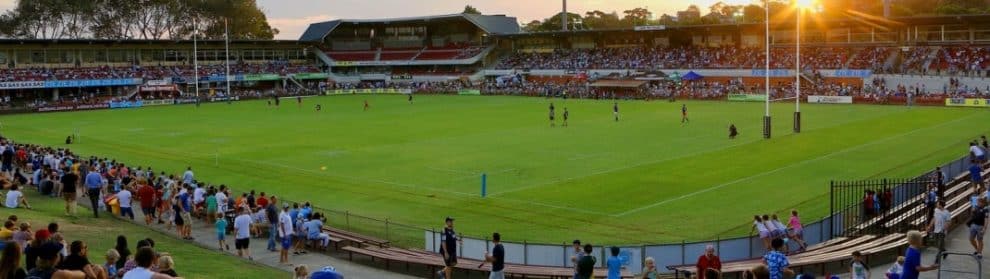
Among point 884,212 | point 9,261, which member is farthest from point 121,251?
point 884,212

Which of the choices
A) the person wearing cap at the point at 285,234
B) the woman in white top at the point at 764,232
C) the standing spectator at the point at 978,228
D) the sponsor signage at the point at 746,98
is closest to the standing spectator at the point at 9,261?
the person wearing cap at the point at 285,234

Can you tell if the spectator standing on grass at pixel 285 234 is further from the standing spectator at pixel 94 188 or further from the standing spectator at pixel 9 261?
the standing spectator at pixel 9 261

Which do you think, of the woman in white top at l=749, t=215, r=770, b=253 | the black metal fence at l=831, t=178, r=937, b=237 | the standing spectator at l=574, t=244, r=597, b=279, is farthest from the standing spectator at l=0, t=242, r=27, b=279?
the black metal fence at l=831, t=178, r=937, b=237

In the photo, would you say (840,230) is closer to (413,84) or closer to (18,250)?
(18,250)

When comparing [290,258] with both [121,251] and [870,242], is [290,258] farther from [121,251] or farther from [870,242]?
[870,242]

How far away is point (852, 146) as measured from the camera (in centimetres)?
3972

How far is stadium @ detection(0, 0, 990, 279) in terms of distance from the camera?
18172 mm

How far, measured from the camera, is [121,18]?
121 m

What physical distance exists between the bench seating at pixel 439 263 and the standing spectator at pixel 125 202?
7795 millimetres

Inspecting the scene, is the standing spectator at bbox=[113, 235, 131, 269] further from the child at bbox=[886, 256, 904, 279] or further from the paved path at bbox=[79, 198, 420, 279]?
the child at bbox=[886, 256, 904, 279]

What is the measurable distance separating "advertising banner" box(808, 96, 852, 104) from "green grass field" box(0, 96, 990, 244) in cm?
386

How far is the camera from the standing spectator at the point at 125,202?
24.0 metres

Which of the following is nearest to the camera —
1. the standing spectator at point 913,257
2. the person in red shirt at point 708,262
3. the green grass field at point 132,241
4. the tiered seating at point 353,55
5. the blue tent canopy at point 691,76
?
the standing spectator at point 913,257

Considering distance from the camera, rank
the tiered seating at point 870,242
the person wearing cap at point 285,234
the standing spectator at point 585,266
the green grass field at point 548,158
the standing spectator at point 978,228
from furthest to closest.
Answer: the green grass field at point 548,158 → the person wearing cap at point 285,234 → the standing spectator at point 978,228 → the tiered seating at point 870,242 → the standing spectator at point 585,266
